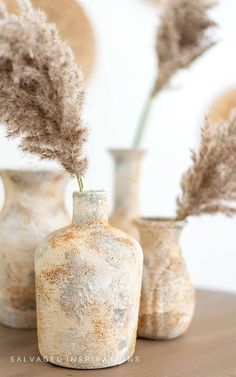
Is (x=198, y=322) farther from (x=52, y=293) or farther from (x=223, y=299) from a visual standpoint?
(x=52, y=293)

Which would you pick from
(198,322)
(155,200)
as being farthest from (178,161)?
(198,322)

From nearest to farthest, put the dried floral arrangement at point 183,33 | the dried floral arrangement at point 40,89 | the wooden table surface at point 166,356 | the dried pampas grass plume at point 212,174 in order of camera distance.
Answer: the dried floral arrangement at point 40,89 < the wooden table surface at point 166,356 < the dried pampas grass plume at point 212,174 < the dried floral arrangement at point 183,33

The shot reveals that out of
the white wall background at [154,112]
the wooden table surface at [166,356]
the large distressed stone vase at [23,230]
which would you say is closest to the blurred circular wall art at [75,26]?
the white wall background at [154,112]

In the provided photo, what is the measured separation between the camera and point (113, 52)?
5.90ft

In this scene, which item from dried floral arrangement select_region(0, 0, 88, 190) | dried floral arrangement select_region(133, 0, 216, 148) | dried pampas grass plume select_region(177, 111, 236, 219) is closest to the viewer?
dried floral arrangement select_region(0, 0, 88, 190)

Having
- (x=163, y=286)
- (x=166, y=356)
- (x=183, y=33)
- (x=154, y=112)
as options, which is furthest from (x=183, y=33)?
(x=154, y=112)

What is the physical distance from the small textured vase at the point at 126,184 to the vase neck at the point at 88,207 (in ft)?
1.08

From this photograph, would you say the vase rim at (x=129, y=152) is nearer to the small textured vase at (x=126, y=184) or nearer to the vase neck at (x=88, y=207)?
the small textured vase at (x=126, y=184)

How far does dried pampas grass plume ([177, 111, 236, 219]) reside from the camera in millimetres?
931

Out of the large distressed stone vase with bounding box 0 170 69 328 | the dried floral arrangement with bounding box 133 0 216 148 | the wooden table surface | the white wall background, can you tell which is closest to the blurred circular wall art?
the white wall background

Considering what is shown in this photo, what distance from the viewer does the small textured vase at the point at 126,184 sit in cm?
118

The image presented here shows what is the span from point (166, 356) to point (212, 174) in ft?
1.03

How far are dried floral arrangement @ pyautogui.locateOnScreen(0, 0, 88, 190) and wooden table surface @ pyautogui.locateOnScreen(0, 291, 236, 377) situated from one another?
0.99 feet

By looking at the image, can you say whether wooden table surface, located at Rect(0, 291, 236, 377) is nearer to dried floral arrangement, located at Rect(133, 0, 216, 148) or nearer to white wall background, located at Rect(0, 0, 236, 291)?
dried floral arrangement, located at Rect(133, 0, 216, 148)
